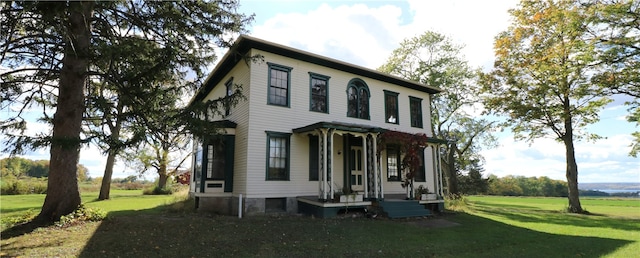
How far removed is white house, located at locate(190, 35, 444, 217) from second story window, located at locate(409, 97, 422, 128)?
7.95 ft

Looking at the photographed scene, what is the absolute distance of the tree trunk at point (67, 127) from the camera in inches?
337

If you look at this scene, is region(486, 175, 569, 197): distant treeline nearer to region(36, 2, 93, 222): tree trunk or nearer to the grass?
the grass

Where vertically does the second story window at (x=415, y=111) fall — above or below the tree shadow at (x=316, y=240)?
above

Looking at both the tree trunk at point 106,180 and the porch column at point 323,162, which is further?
the tree trunk at point 106,180

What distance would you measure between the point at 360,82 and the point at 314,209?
252 inches

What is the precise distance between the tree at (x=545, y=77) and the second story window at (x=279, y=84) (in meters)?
14.1

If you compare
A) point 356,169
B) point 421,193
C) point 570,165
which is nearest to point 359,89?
point 356,169

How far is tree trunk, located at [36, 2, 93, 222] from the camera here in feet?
28.1

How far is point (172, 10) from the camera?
29.4 feet

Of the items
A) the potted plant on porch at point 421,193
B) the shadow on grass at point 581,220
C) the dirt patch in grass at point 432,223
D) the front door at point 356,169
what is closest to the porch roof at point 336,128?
the front door at point 356,169

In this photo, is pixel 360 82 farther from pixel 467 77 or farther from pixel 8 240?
pixel 467 77

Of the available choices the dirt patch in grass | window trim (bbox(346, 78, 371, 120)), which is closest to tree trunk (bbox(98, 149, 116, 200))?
window trim (bbox(346, 78, 371, 120))

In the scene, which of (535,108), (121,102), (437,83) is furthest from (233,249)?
(437,83)

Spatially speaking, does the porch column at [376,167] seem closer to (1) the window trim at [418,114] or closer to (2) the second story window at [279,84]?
(2) the second story window at [279,84]
